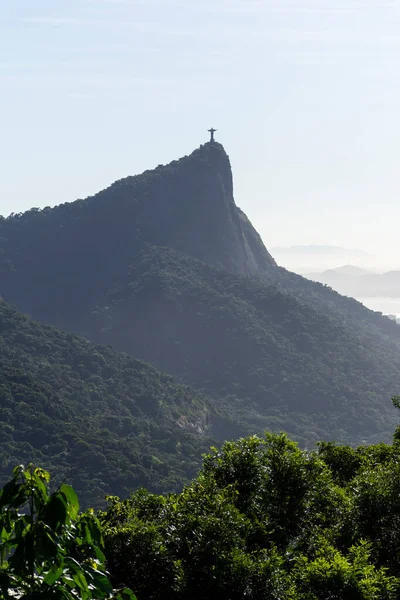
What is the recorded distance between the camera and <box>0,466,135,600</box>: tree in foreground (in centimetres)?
656

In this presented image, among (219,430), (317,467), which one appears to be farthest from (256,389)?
(317,467)

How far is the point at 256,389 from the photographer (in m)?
188

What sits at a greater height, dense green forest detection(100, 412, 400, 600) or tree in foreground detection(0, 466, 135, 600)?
tree in foreground detection(0, 466, 135, 600)

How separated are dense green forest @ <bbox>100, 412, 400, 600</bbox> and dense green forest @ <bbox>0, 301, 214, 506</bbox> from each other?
74.5 m

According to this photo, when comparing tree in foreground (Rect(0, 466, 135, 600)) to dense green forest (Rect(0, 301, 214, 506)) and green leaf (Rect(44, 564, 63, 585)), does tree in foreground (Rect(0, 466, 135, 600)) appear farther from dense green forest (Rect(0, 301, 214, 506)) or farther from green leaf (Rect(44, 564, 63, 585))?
dense green forest (Rect(0, 301, 214, 506))

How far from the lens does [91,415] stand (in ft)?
447

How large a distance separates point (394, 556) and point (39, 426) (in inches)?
3940

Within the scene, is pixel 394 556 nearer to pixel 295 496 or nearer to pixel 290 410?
pixel 295 496

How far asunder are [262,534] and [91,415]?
386 ft

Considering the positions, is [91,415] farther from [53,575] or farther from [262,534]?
[53,575]

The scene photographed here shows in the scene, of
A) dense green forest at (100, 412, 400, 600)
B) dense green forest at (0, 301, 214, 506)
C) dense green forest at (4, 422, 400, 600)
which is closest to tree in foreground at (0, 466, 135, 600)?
dense green forest at (4, 422, 400, 600)

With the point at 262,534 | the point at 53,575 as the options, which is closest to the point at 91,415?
the point at 262,534

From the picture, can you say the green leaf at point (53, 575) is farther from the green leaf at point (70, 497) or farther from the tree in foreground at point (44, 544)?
the green leaf at point (70, 497)

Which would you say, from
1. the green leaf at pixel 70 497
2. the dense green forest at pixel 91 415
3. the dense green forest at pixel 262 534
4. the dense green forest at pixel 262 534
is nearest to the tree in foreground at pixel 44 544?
the green leaf at pixel 70 497
